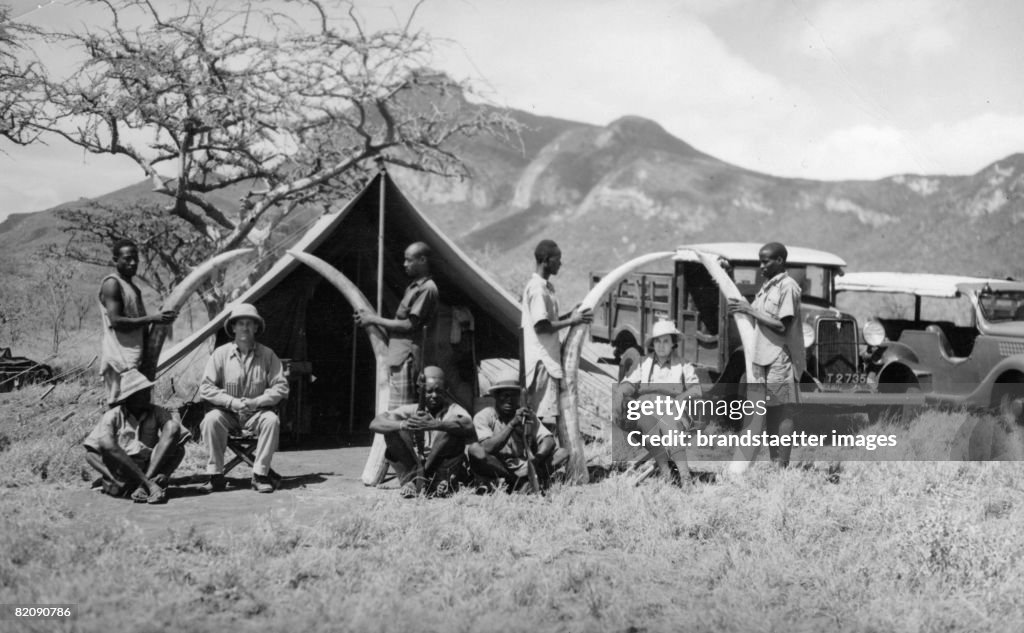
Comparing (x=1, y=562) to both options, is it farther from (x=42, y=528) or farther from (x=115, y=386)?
(x=115, y=386)

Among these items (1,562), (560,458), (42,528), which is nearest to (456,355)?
(560,458)

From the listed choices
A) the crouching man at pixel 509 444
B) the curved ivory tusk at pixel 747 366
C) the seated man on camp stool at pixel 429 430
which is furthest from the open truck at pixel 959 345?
the seated man on camp stool at pixel 429 430

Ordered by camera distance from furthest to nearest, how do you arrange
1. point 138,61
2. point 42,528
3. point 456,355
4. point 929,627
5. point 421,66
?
point 421,66 < point 138,61 < point 456,355 < point 42,528 < point 929,627

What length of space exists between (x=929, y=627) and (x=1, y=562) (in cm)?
444

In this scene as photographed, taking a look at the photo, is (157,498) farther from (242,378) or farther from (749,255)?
(749,255)

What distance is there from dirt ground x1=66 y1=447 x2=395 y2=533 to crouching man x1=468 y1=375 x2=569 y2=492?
0.79 m

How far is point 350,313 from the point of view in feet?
28.8

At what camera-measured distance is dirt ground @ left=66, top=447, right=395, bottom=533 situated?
17.7ft

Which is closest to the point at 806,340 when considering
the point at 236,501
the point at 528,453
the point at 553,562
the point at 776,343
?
the point at 776,343

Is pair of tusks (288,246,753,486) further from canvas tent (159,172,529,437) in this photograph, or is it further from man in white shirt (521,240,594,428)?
canvas tent (159,172,529,437)

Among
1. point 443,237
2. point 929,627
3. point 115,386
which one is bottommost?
point 929,627

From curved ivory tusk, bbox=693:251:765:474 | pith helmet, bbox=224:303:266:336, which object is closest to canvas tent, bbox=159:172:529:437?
pith helmet, bbox=224:303:266:336

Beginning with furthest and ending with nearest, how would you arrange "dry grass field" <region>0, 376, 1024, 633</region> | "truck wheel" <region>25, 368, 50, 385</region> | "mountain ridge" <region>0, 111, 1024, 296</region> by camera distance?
1. "mountain ridge" <region>0, 111, 1024, 296</region>
2. "truck wheel" <region>25, 368, 50, 385</region>
3. "dry grass field" <region>0, 376, 1024, 633</region>

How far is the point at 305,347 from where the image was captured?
28.1 feet
